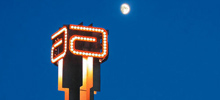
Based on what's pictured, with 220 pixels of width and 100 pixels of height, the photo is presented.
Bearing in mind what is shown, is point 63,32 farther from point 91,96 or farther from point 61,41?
point 91,96

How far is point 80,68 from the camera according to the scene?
131 ft

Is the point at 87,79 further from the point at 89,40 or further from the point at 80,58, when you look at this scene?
the point at 89,40

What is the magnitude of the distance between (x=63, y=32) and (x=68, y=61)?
4.47 feet

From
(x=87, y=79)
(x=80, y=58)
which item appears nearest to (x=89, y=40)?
(x=80, y=58)

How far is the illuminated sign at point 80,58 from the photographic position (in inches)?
1558

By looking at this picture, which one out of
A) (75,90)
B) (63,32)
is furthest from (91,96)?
(63,32)

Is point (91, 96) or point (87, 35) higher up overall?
point (87, 35)

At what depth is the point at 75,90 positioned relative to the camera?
39.7m

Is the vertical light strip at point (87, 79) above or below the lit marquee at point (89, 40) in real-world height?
below

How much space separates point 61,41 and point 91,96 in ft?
9.64

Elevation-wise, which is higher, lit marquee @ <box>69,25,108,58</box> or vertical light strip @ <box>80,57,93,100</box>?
lit marquee @ <box>69,25,108,58</box>

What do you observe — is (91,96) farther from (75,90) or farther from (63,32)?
(63,32)

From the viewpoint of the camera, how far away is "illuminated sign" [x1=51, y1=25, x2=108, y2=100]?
39.6 m

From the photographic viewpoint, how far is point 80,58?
131ft
